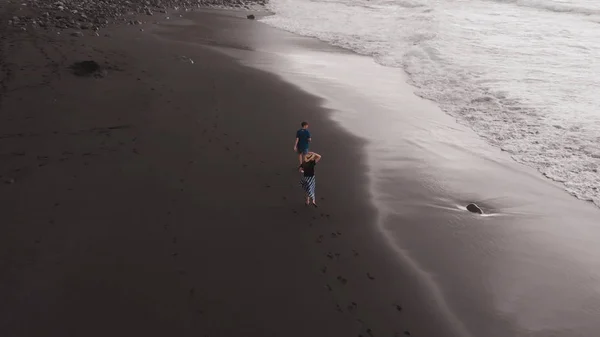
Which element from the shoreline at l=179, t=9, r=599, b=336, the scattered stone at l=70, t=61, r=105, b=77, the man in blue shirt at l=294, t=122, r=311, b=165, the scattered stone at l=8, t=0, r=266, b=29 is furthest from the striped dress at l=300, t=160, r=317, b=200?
the scattered stone at l=8, t=0, r=266, b=29

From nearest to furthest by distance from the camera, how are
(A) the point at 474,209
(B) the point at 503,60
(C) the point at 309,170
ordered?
(C) the point at 309,170
(A) the point at 474,209
(B) the point at 503,60

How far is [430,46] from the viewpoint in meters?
19.8

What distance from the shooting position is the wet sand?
4738mm

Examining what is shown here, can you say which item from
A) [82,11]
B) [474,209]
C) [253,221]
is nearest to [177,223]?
[253,221]

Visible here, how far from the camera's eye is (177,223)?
6.12m

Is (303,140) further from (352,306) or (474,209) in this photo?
(474,209)

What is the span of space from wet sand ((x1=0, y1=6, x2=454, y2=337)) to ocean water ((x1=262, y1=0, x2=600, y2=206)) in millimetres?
4966

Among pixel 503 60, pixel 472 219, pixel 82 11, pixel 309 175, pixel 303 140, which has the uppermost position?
pixel 503 60

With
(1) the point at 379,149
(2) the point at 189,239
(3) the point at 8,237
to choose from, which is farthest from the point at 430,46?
(3) the point at 8,237

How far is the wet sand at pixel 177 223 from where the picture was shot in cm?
474

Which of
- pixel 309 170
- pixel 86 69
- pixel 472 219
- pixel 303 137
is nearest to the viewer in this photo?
pixel 309 170

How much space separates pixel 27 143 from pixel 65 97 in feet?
7.45

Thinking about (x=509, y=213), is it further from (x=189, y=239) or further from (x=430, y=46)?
(x=430, y=46)

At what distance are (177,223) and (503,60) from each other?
56.2 feet
